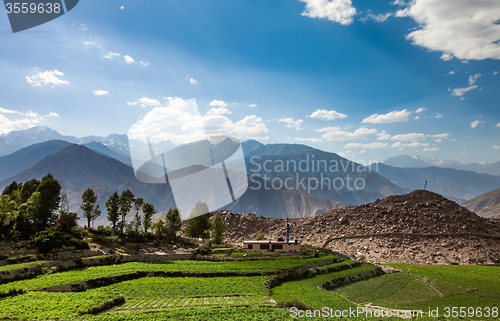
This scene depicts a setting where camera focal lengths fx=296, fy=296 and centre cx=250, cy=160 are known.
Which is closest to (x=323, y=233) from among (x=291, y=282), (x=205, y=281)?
(x=291, y=282)

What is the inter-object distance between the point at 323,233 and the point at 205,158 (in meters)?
43.5

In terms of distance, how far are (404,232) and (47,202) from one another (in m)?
71.2

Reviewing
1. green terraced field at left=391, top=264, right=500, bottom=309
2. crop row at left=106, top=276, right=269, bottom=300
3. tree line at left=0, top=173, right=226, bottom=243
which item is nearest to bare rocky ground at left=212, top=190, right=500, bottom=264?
green terraced field at left=391, top=264, right=500, bottom=309

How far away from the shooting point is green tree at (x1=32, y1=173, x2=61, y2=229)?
144 feet

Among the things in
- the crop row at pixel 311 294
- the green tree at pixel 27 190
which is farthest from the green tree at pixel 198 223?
the crop row at pixel 311 294

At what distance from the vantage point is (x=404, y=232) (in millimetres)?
68375

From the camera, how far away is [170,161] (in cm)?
4722

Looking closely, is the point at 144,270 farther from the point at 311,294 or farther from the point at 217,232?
the point at 217,232

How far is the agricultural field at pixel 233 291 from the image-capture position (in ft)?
67.1

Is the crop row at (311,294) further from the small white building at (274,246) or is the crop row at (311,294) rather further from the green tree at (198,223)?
the green tree at (198,223)

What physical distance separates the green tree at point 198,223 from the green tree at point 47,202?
1222 inches

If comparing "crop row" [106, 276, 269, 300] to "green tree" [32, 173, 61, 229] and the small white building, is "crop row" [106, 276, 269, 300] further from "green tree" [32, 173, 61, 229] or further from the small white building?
the small white building

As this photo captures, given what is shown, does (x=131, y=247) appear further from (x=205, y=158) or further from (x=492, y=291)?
(x=492, y=291)

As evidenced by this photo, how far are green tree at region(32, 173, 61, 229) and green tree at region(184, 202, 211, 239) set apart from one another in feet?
102
